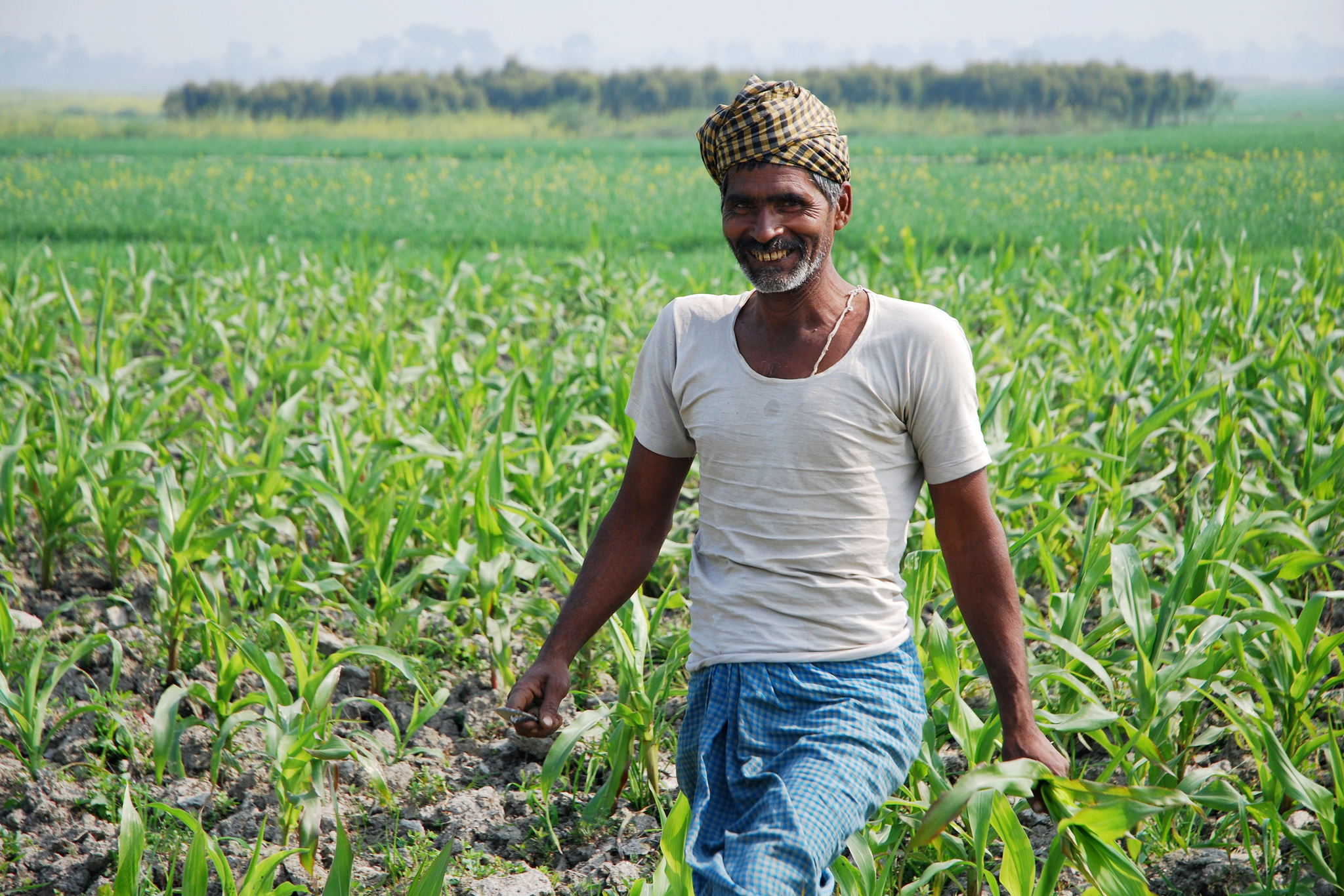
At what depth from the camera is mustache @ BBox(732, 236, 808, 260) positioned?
4.82 feet

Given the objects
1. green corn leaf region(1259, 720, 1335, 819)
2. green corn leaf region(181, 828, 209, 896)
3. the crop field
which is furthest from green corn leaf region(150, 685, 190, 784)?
green corn leaf region(1259, 720, 1335, 819)

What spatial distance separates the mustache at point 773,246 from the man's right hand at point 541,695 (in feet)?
2.33

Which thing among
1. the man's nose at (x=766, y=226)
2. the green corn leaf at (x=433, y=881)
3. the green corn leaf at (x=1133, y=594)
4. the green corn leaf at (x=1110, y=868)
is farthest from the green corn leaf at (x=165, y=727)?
the green corn leaf at (x=1133, y=594)

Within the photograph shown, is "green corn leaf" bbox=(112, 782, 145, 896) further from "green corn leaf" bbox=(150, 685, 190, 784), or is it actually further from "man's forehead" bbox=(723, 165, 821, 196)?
"man's forehead" bbox=(723, 165, 821, 196)

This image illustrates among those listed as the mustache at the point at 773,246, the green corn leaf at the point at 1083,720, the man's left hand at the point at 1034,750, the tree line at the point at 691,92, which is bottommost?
the green corn leaf at the point at 1083,720

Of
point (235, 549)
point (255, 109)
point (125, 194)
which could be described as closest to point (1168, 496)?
point (235, 549)

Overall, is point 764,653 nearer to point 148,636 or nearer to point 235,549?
point 235,549

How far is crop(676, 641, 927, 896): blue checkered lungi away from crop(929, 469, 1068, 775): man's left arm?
5.4 inches

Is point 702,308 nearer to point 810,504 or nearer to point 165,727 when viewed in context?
point 810,504

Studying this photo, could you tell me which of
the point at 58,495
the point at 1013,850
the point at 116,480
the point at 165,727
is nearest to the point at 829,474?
the point at 1013,850

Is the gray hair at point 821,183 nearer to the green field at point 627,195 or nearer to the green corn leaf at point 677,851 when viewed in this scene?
the green corn leaf at point 677,851

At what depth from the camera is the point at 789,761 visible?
1.37 m

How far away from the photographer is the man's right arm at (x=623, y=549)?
5.38ft

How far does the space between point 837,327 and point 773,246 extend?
16cm
